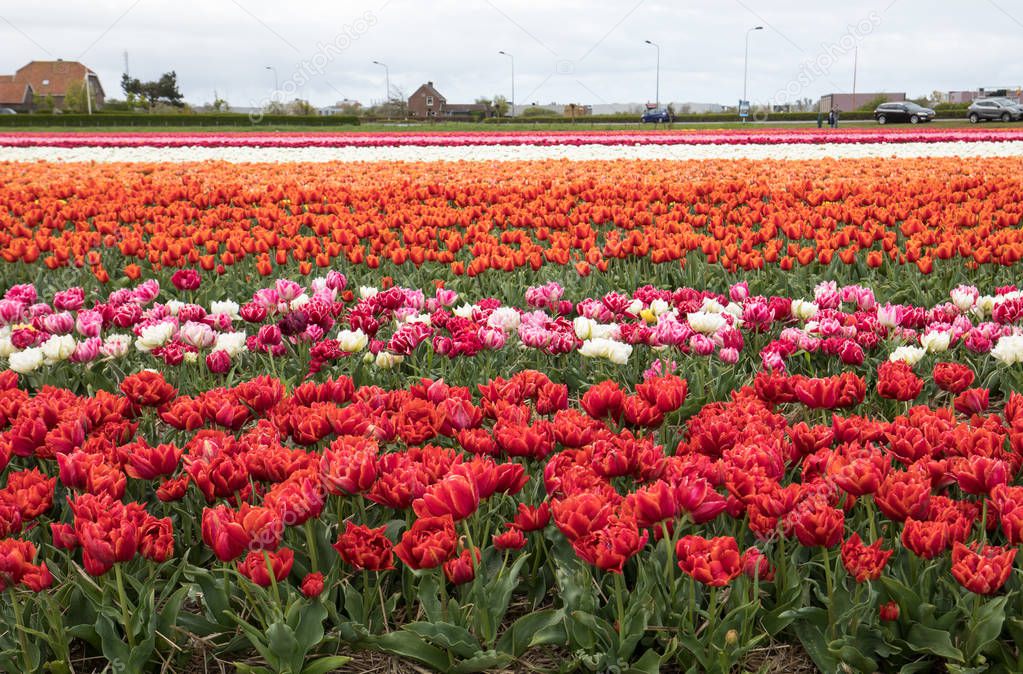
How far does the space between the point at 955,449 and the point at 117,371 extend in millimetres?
3348

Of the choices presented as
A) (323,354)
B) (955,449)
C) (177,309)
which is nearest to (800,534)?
(955,449)

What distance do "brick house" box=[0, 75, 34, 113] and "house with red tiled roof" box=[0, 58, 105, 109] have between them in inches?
21.6

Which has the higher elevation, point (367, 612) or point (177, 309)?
point (177, 309)

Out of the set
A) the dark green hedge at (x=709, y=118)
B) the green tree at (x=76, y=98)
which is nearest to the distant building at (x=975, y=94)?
the dark green hedge at (x=709, y=118)

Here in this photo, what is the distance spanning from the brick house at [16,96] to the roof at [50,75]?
83.8 inches

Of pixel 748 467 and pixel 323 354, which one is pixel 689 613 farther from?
pixel 323 354

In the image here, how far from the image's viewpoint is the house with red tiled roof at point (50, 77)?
95125mm

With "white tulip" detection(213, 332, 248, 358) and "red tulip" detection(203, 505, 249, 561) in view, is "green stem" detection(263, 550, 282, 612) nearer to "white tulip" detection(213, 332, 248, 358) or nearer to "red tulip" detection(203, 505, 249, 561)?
"red tulip" detection(203, 505, 249, 561)

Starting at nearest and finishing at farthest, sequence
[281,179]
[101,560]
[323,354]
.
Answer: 1. [101,560]
2. [323,354]
3. [281,179]

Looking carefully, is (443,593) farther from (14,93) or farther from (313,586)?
(14,93)

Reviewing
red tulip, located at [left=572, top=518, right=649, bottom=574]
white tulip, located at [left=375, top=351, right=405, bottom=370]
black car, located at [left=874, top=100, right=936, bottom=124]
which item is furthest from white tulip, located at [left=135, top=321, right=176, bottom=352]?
black car, located at [left=874, top=100, right=936, bottom=124]

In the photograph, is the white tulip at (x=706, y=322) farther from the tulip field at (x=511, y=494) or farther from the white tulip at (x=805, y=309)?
the white tulip at (x=805, y=309)

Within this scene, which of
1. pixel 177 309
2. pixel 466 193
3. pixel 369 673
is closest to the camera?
pixel 369 673

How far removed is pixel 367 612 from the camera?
2.27 meters
